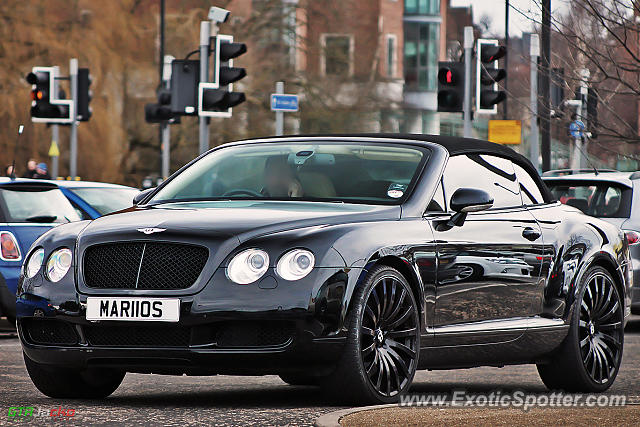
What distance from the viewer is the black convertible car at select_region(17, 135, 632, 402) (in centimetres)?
788

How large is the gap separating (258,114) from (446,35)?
33.4 m

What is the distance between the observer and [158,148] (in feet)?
167

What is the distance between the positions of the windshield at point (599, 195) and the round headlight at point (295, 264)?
8.11 metres

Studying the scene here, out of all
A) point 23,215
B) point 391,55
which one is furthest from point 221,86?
point 391,55

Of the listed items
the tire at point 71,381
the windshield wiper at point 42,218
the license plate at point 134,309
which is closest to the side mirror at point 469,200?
the license plate at point 134,309

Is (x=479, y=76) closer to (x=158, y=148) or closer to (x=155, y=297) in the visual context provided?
(x=155, y=297)

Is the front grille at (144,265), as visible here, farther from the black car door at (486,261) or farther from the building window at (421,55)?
the building window at (421,55)

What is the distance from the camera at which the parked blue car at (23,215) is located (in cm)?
1473

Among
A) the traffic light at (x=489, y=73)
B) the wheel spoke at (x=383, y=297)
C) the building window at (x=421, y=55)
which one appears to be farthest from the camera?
the building window at (x=421, y=55)

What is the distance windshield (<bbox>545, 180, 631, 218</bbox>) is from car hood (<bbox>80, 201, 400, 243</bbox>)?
7.31 meters

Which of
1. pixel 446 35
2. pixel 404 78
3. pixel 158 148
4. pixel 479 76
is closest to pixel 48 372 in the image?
pixel 479 76

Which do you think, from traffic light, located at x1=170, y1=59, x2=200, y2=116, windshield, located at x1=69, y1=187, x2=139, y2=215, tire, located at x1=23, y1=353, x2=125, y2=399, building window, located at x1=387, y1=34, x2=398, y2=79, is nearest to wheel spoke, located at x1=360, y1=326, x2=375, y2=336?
tire, located at x1=23, y1=353, x2=125, y2=399

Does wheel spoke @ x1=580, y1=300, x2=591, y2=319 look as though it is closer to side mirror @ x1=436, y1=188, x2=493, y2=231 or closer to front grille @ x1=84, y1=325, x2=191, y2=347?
side mirror @ x1=436, y1=188, x2=493, y2=231

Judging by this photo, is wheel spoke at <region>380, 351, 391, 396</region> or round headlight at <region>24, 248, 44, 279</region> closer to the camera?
wheel spoke at <region>380, 351, 391, 396</region>
